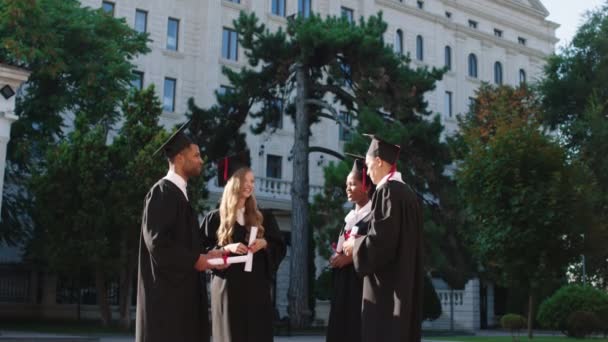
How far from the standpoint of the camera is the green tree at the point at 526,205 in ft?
58.8

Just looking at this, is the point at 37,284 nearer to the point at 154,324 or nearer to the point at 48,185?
the point at 48,185

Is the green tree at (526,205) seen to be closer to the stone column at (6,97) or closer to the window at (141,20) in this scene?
the stone column at (6,97)

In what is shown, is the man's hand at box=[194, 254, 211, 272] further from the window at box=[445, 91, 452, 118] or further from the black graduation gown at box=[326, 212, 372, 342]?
the window at box=[445, 91, 452, 118]

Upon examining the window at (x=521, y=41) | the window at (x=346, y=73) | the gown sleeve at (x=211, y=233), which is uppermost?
the window at (x=521, y=41)

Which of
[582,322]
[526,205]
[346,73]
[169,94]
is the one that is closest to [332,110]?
[346,73]

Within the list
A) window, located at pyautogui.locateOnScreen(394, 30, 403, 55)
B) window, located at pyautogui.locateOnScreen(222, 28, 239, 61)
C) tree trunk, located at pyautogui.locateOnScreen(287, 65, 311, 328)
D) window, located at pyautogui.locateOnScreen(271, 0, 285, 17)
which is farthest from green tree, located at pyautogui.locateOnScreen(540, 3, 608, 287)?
window, located at pyautogui.locateOnScreen(222, 28, 239, 61)

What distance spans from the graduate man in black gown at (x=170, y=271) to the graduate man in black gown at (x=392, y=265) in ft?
4.76

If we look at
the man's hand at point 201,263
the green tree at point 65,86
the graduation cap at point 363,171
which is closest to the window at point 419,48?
the green tree at point 65,86

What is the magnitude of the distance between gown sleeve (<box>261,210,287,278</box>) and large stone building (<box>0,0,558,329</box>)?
90.4 feet

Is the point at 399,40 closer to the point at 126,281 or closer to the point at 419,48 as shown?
the point at 419,48

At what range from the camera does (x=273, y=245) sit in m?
8.13

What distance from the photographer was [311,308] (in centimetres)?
3447

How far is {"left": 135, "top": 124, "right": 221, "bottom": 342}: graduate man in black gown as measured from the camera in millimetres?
6973

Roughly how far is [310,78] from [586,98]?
1268 centimetres
